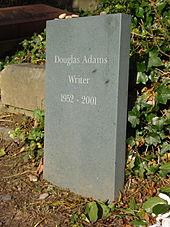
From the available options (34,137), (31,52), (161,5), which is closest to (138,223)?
(34,137)

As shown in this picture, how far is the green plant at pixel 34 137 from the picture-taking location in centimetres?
342

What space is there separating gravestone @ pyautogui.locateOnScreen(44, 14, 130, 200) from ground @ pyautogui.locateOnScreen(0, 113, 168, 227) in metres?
0.11

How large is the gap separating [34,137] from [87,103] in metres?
0.91

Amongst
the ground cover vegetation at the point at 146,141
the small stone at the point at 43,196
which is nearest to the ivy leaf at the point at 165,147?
the ground cover vegetation at the point at 146,141

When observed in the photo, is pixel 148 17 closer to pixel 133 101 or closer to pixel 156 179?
pixel 133 101

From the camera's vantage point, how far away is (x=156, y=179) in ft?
9.15

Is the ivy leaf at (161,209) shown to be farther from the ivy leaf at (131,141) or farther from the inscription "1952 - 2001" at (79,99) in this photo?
the inscription "1952 - 2001" at (79,99)

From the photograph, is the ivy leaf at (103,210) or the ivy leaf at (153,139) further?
the ivy leaf at (153,139)

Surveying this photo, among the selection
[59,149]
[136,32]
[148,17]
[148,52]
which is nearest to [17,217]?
[59,149]

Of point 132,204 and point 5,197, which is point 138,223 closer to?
Result: point 132,204

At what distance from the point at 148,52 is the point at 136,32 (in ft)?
2.05

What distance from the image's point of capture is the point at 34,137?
342 cm

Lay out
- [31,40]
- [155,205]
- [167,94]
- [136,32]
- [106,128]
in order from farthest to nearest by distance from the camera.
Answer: [31,40] < [136,32] < [167,94] < [106,128] < [155,205]

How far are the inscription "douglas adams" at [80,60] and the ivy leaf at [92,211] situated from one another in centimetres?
97
